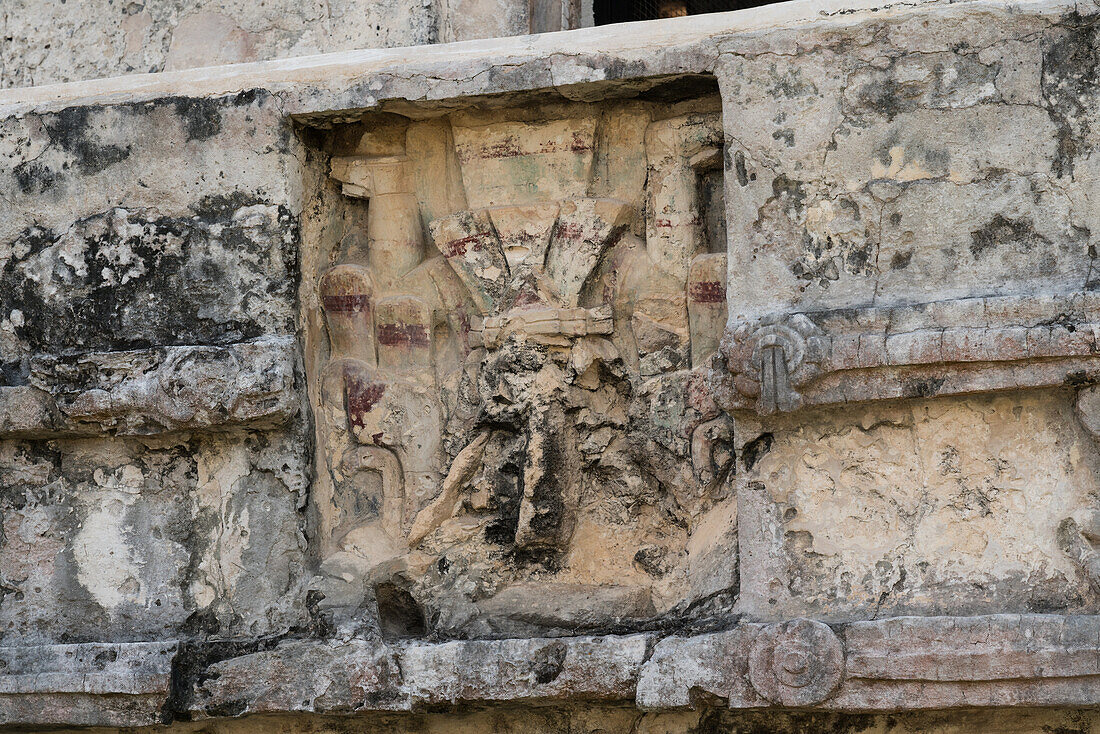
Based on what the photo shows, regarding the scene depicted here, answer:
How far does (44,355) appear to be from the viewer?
4047 mm

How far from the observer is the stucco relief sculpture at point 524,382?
155 inches

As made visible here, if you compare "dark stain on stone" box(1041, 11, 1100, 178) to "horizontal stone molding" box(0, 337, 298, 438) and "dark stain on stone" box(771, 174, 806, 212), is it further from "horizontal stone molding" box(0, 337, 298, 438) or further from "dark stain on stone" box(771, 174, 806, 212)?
"horizontal stone molding" box(0, 337, 298, 438)

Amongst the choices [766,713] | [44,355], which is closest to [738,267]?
[766,713]

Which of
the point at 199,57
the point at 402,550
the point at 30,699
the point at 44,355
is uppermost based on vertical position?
the point at 199,57

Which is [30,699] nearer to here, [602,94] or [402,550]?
[402,550]

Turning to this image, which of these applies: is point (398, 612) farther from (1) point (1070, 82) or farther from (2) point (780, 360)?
(1) point (1070, 82)

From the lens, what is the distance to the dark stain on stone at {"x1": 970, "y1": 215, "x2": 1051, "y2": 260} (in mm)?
3602

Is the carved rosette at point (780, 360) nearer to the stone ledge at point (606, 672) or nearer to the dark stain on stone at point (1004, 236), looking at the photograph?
the dark stain on stone at point (1004, 236)

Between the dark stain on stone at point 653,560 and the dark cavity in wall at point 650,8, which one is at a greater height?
the dark cavity in wall at point 650,8

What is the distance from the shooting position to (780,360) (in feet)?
11.8

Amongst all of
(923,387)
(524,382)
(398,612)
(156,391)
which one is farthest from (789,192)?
(156,391)

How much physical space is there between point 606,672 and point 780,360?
33.1 inches

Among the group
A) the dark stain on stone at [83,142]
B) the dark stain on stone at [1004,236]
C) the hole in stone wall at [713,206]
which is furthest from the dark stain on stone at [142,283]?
the dark stain on stone at [1004,236]

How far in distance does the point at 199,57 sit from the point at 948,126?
7.67 feet
